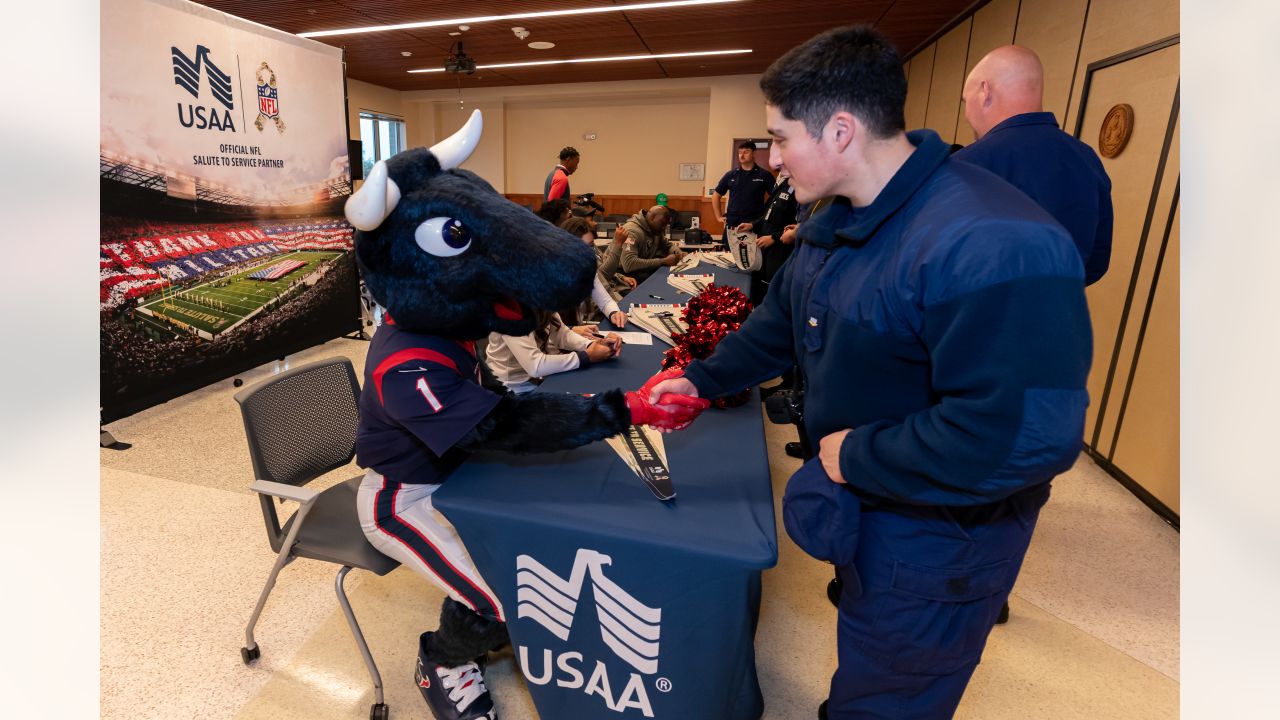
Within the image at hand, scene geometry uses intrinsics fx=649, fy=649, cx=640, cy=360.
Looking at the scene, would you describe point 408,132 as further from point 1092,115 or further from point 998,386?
point 998,386

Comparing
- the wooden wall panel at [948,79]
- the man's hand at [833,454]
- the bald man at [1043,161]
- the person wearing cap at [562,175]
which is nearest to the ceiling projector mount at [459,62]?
the person wearing cap at [562,175]

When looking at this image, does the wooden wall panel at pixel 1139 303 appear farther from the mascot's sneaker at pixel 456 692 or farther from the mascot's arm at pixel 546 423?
the mascot's sneaker at pixel 456 692

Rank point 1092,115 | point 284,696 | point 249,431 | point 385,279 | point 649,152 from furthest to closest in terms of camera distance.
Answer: point 649,152
point 1092,115
point 284,696
point 249,431
point 385,279

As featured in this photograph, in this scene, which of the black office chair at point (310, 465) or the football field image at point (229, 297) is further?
the football field image at point (229, 297)

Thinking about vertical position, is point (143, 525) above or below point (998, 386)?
below

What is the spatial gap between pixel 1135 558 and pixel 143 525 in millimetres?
3775

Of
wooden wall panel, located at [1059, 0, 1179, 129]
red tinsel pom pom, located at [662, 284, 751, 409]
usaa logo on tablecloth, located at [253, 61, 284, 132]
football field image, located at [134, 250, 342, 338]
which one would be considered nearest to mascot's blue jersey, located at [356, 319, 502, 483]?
red tinsel pom pom, located at [662, 284, 751, 409]

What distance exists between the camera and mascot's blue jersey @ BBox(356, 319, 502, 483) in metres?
1.29

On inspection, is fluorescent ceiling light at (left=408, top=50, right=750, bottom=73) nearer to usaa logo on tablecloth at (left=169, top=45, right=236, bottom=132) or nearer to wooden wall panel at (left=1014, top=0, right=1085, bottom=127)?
wooden wall panel at (left=1014, top=0, right=1085, bottom=127)

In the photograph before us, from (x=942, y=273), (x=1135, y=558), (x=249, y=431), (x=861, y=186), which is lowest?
(x=1135, y=558)

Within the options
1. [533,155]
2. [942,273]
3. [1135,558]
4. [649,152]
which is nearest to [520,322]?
[942,273]

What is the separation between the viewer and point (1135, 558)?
2467mm

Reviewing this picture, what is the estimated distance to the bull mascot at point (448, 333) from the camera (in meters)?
1.29

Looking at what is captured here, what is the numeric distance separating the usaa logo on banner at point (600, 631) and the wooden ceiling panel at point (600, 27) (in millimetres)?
5701
